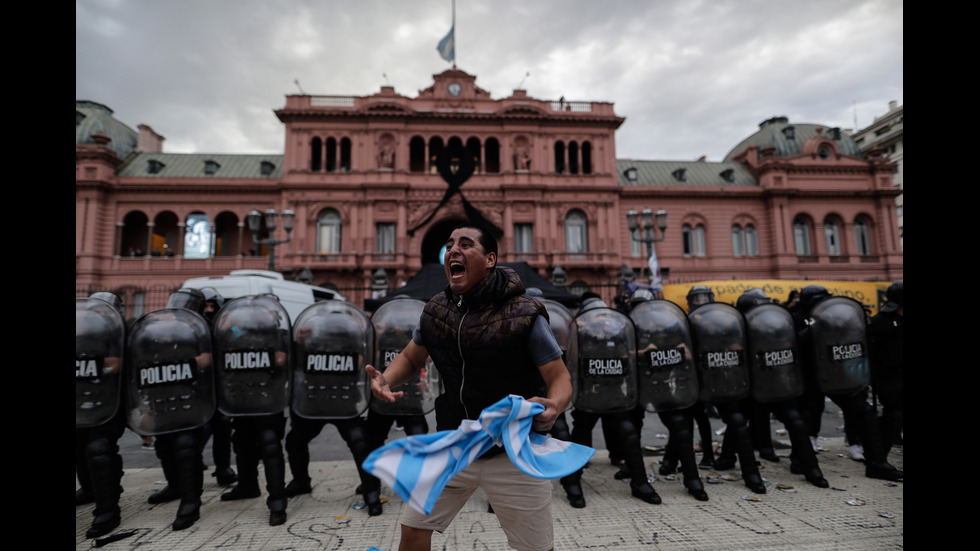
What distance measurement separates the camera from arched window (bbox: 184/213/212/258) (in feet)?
91.4

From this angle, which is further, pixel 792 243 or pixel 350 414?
pixel 792 243

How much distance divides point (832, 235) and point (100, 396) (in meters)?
37.4

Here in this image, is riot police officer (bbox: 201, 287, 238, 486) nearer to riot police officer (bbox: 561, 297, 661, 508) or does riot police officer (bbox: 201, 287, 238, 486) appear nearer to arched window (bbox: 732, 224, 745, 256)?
riot police officer (bbox: 561, 297, 661, 508)

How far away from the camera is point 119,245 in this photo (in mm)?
27328

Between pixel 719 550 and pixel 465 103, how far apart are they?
28.2 m

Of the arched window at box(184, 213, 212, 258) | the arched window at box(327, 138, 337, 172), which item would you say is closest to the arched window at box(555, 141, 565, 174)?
the arched window at box(327, 138, 337, 172)

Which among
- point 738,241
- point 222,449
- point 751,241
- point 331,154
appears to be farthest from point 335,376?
point 751,241

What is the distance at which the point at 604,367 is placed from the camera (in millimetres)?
4594

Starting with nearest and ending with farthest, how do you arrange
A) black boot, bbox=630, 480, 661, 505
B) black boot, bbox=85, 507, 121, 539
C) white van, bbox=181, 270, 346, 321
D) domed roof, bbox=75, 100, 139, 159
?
black boot, bbox=85, 507, 121, 539, black boot, bbox=630, 480, 661, 505, white van, bbox=181, 270, 346, 321, domed roof, bbox=75, 100, 139, 159

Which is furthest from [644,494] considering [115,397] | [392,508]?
[115,397]

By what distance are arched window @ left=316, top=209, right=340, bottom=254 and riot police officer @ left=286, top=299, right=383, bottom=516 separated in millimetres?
23491

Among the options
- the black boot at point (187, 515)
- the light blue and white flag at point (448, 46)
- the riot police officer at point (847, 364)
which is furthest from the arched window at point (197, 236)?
the riot police officer at point (847, 364)
